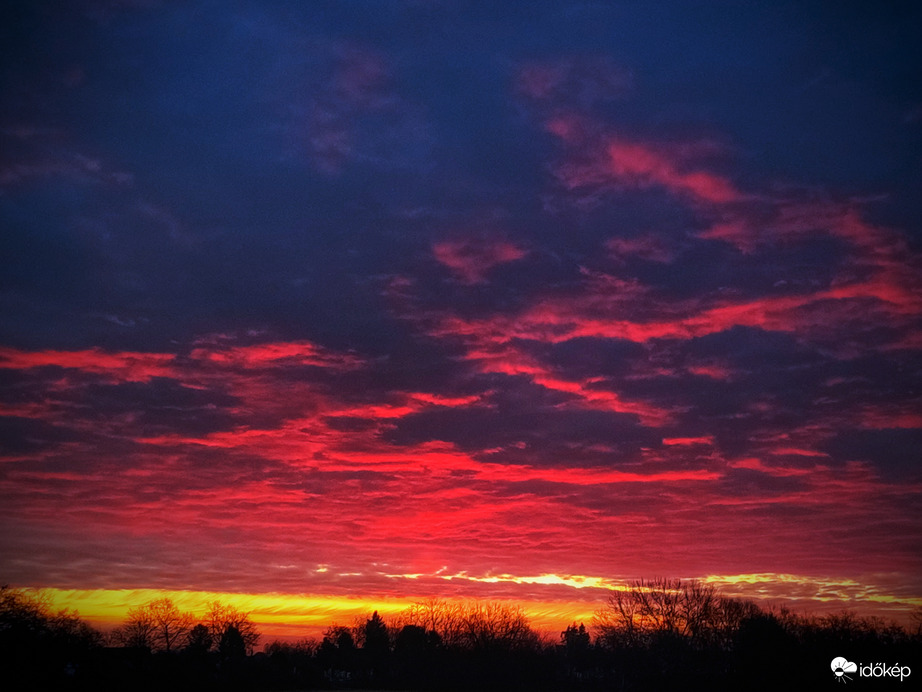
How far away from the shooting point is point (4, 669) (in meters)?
70.4


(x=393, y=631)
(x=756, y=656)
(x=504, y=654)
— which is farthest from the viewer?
(x=393, y=631)

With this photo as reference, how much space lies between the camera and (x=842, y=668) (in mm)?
81688

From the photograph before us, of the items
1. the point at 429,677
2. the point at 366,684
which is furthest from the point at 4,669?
the point at 366,684

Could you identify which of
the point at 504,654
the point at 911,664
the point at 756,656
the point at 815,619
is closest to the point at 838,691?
the point at 911,664

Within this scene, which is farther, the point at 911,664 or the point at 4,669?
the point at 911,664

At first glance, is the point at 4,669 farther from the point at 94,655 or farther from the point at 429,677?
the point at 429,677

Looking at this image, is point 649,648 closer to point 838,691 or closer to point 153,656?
point 838,691

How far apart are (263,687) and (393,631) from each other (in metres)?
44.8

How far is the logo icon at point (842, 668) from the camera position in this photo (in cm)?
7956

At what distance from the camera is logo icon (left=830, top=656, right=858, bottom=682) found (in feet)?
261

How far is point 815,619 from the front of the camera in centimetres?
12700

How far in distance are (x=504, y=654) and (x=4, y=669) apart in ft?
267

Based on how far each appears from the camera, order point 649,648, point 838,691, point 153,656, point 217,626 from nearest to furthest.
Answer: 1. point 838,691
2. point 649,648
3. point 153,656
4. point 217,626

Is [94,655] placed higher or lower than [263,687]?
higher
